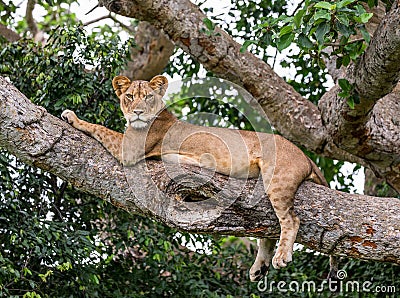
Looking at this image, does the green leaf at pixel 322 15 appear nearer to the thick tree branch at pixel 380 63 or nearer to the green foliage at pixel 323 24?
the green foliage at pixel 323 24

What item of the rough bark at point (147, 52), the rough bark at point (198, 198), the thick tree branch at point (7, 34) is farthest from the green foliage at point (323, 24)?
the thick tree branch at point (7, 34)

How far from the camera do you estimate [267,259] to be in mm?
3797

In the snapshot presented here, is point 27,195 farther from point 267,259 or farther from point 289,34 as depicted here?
point 289,34

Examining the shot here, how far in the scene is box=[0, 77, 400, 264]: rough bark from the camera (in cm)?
319

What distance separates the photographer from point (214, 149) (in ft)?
11.6

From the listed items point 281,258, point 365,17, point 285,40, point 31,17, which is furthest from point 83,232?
point 31,17

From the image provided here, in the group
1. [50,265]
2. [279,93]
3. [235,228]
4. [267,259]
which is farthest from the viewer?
[279,93]

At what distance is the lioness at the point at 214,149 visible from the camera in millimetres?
3326

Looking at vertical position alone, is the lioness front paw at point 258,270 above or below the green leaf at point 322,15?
below

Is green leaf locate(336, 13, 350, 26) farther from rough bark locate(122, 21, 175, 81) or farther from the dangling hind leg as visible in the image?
rough bark locate(122, 21, 175, 81)

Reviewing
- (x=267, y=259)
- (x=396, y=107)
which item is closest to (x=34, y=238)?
(x=267, y=259)

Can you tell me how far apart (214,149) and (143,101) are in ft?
1.46

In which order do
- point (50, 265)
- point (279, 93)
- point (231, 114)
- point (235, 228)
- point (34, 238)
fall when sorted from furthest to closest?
point (231, 114), point (279, 93), point (50, 265), point (34, 238), point (235, 228)

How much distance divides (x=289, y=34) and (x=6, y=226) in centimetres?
224
